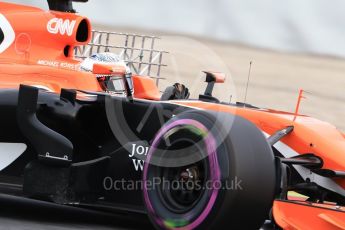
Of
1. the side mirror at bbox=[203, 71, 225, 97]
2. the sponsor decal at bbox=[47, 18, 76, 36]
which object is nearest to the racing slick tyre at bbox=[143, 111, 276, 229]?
the side mirror at bbox=[203, 71, 225, 97]

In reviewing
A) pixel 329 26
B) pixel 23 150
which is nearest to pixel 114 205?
pixel 23 150

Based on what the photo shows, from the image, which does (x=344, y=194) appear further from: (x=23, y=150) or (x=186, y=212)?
(x=23, y=150)

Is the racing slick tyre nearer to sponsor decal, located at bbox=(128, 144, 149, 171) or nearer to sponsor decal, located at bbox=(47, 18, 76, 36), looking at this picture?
sponsor decal, located at bbox=(128, 144, 149, 171)

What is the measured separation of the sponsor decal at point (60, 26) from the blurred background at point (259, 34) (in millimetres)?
10554

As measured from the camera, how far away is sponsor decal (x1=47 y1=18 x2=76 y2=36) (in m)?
9.58

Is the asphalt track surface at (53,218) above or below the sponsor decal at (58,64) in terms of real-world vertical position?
below

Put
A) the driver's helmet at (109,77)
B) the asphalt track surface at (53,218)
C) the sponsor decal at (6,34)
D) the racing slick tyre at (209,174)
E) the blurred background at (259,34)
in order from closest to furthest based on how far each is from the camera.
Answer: the racing slick tyre at (209,174) → the asphalt track surface at (53,218) → the driver's helmet at (109,77) → the sponsor decal at (6,34) → the blurred background at (259,34)

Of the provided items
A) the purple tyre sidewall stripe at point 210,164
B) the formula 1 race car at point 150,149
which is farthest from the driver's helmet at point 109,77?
the purple tyre sidewall stripe at point 210,164

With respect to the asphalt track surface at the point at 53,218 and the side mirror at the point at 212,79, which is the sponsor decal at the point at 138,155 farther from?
the side mirror at the point at 212,79

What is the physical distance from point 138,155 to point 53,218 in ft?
3.51

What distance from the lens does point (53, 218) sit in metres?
7.72

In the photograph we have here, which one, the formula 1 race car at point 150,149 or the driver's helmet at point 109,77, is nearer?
the formula 1 race car at point 150,149

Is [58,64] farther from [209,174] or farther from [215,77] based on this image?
[209,174]

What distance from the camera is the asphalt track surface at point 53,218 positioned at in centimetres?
716
